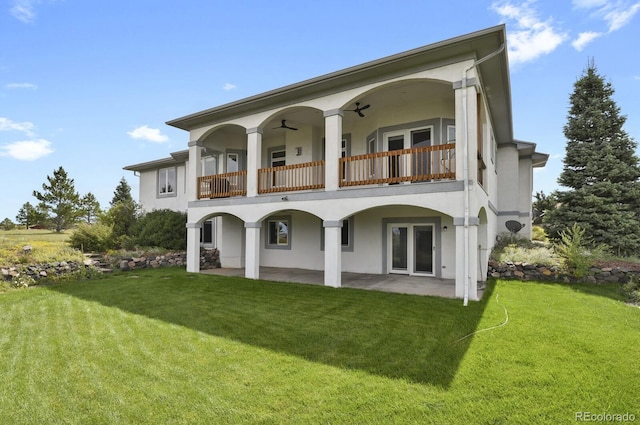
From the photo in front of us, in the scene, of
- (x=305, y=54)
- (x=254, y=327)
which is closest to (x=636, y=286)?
(x=254, y=327)

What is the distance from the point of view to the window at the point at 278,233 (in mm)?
14938

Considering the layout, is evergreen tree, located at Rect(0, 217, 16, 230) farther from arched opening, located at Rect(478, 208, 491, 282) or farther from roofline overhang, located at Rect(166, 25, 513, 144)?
arched opening, located at Rect(478, 208, 491, 282)

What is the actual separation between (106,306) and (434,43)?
1025 centimetres

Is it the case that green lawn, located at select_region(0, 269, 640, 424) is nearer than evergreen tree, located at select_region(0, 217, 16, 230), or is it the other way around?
green lawn, located at select_region(0, 269, 640, 424)

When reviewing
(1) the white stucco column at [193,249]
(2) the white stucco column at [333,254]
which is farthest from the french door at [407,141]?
(1) the white stucco column at [193,249]

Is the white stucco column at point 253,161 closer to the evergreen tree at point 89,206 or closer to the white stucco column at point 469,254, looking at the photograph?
the white stucco column at point 469,254

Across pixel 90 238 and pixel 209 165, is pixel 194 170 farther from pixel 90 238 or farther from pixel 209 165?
pixel 90 238

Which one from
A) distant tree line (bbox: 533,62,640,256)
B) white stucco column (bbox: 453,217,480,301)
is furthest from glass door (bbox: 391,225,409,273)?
distant tree line (bbox: 533,62,640,256)

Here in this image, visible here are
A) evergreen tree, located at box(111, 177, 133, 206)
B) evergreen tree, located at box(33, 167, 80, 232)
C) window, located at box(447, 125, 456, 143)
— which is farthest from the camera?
evergreen tree, located at box(111, 177, 133, 206)

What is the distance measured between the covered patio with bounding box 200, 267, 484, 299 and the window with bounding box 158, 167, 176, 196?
750cm

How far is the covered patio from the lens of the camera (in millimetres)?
9186

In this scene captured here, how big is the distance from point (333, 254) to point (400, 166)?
344 centimetres

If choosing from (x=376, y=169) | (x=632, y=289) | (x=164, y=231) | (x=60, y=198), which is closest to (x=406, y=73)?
(x=376, y=169)

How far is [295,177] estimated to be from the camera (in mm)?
12164
